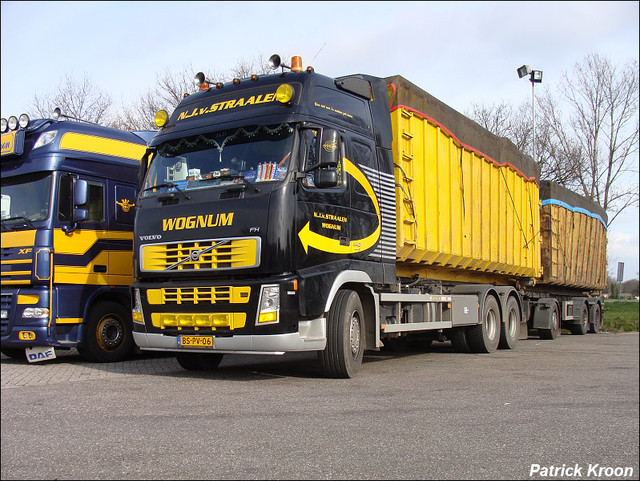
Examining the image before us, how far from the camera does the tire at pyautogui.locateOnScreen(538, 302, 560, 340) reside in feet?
52.8

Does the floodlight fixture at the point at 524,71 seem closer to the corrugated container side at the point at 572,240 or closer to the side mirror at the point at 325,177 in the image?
the side mirror at the point at 325,177

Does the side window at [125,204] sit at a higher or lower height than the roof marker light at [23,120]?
lower

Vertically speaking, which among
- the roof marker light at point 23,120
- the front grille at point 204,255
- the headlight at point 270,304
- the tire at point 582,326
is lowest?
the tire at point 582,326

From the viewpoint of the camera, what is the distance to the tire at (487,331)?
11633 mm

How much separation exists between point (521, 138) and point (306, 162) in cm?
2616

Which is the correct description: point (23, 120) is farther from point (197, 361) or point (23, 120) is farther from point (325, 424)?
point (325, 424)

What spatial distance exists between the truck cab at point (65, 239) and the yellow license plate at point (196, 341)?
106 inches

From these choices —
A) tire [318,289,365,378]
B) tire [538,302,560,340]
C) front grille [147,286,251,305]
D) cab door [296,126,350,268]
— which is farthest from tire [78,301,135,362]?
tire [538,302,560,340]

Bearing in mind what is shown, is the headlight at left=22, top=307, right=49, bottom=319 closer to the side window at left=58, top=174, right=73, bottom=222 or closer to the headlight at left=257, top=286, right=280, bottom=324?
the side window at left=58, top=174, right=73, bottom=222

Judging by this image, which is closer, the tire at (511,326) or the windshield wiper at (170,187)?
the windshield wiper at (170,187)

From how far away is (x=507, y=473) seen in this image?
3896mm

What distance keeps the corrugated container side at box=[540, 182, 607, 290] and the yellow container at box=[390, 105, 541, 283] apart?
104 centimetres

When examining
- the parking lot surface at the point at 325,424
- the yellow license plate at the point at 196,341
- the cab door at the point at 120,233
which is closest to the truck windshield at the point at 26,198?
the cab door at the point at 120,233

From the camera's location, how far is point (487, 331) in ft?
39.0
